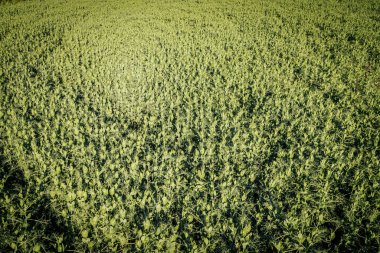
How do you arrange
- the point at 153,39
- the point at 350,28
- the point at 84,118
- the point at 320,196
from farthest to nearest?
the point at 350,28
the point at 153,39
the point at 84,118
the point at 320,196

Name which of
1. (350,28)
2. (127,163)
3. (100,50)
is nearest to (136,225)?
(127,163)

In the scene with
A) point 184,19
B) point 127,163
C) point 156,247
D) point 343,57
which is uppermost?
point 184,19

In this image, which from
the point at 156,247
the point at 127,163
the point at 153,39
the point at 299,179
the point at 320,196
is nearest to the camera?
the point at 156,247

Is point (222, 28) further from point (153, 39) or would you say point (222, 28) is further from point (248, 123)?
point (248, 123)

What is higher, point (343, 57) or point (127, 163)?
point (343, 57)

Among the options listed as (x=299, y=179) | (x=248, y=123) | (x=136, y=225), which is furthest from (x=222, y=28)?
(x=136, y=225)

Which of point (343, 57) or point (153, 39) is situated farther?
point (153, 39)

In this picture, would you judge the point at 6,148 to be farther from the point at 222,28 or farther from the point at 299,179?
the point at 222,28
